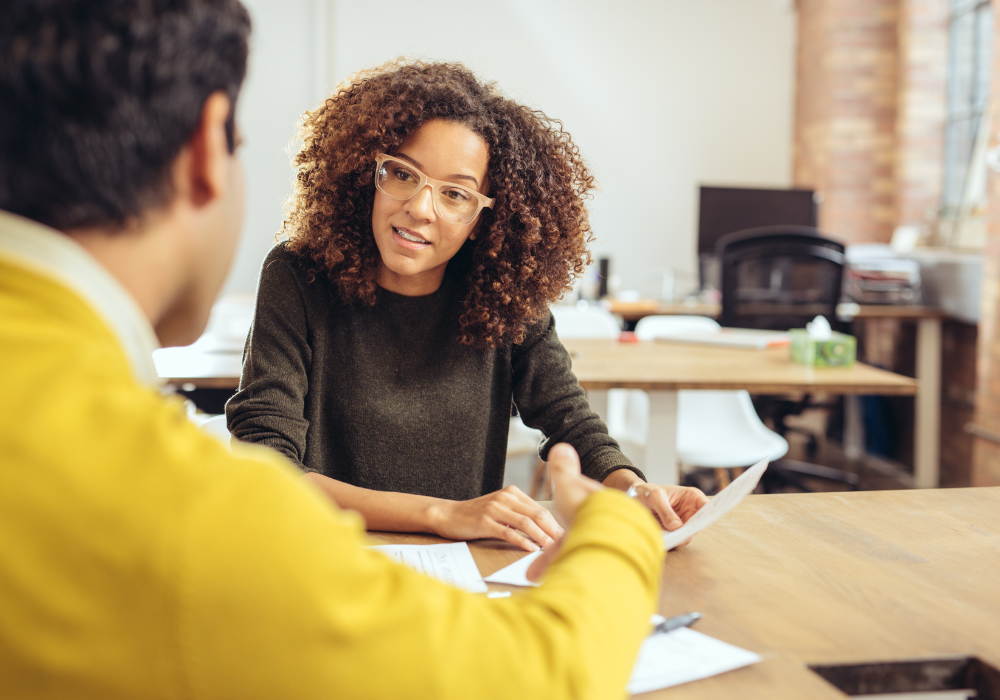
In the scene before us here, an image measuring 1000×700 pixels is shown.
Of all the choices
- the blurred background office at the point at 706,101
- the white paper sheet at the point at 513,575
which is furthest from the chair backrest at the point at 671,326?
the white paper sheet at the point at 513,575

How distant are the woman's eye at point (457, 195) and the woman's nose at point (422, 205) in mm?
32

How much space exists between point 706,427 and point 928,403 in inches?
54.1

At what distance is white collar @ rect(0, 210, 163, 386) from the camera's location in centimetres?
49

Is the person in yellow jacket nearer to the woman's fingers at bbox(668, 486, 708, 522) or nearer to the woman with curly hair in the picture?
the woman's fingers at bbox(668, 486, 708, 522)

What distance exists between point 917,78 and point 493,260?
4178 mm

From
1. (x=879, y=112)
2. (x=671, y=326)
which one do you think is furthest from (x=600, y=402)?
(x=879, y=112)

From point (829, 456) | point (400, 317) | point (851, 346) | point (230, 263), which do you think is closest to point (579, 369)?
point (851, 346)

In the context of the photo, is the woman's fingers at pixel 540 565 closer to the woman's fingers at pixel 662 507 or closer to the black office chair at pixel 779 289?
the woman's fingers at pixel 662 507

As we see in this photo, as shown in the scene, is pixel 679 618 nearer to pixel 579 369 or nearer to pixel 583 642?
pixel 583 642

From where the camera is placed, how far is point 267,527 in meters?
0.47

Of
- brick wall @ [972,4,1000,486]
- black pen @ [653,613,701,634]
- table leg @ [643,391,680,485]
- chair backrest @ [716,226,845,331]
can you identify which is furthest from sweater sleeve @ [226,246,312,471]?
brick wall @ [972,4,1000,486]

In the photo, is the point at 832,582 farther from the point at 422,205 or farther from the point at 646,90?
the point at 646,90

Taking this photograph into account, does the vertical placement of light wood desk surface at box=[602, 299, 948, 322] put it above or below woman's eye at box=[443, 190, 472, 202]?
below

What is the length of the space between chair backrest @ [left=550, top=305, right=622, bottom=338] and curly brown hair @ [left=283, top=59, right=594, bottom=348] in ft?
5.13
